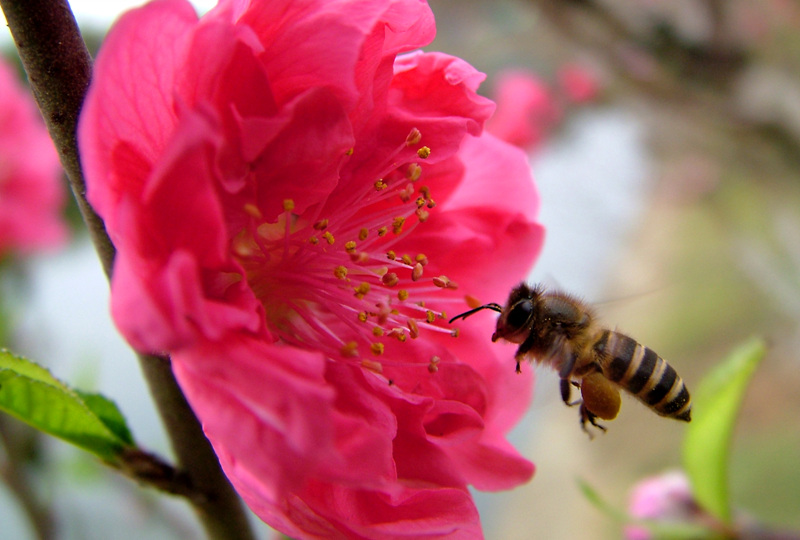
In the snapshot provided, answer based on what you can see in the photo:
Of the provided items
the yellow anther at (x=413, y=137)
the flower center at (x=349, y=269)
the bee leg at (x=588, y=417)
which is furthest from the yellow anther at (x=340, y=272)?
the bee leg at (x=588, y=417)

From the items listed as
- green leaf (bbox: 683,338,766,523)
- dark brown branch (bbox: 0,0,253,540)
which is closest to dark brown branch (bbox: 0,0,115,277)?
dark brown branch (bbox: 0,0,253,540)

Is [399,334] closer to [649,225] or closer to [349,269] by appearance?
[349,269]

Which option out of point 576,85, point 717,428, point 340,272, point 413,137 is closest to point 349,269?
point 340,272

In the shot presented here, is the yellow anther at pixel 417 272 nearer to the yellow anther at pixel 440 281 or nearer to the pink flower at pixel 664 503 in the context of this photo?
the yellow anther at pixel 440 281

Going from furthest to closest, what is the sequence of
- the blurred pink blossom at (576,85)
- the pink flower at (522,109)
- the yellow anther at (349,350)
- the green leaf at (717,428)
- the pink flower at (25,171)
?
the blurred pink blossom at (576,85), the pink flower at (522,109), the pink flower at (25,171), the green leaf at (717,428), the yellow anther at (349,350)

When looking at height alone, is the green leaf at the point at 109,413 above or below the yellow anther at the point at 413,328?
above
